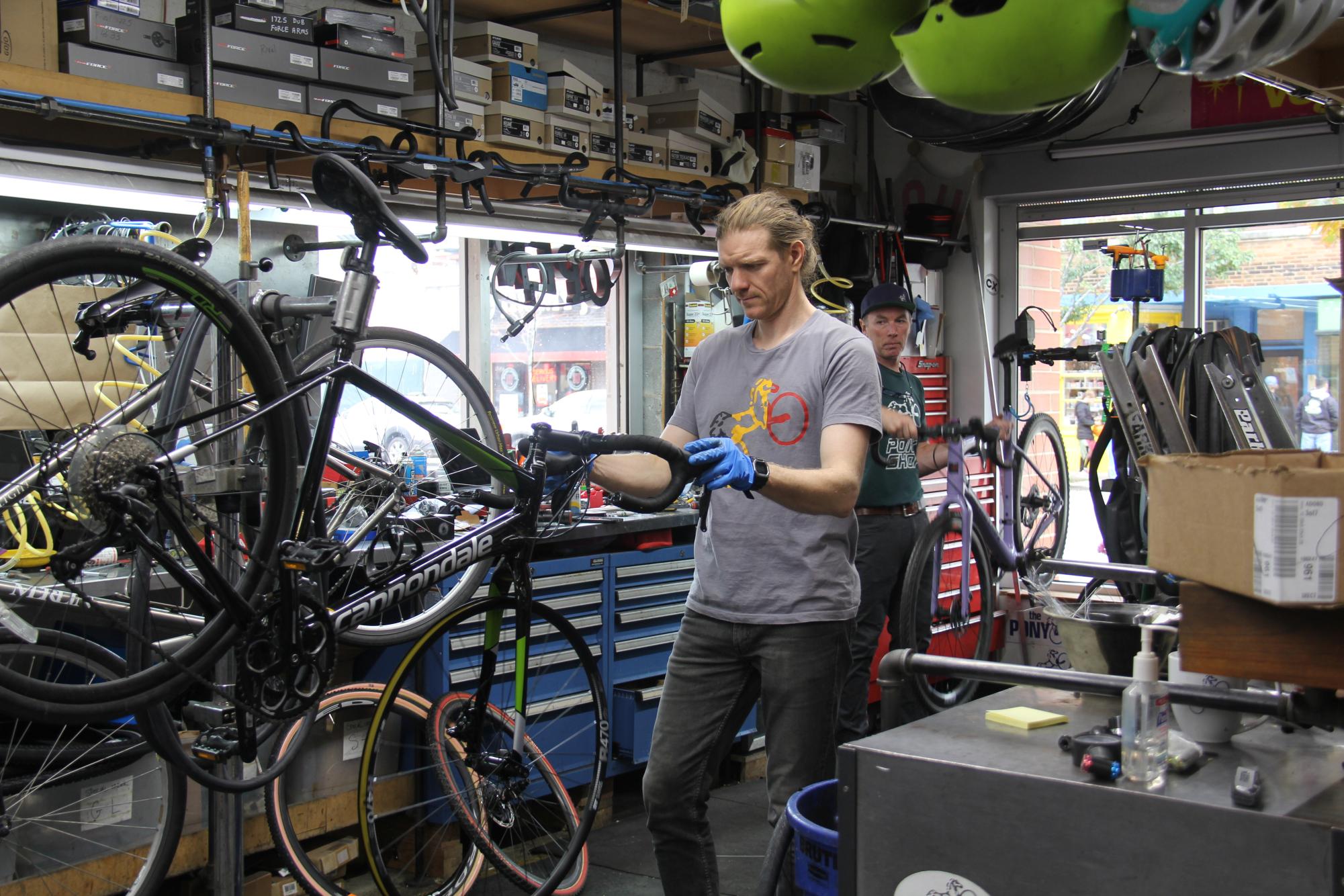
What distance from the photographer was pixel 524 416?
4914 millimetres

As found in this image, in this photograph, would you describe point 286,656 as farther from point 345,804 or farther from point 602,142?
point 602,142

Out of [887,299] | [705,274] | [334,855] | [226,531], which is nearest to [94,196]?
[226,531]

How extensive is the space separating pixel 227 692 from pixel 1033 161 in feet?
16.7

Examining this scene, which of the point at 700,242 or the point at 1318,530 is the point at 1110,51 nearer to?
the point at 1318,530

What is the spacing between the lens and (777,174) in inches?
195

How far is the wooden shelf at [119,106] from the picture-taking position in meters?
2.74

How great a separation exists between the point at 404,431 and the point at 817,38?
2687mm

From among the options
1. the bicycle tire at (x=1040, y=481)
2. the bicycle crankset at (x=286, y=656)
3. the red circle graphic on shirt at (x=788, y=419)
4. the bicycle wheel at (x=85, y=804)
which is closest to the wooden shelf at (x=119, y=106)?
the bicycle wheel at (x=85, y=804)

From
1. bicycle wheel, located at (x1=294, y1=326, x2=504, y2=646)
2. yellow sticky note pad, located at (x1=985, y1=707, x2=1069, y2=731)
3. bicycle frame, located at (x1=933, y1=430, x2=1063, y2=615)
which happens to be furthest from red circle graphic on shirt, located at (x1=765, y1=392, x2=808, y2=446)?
bicycle frame, located at (x1=933, y1=430, x2=1063, y2=615)

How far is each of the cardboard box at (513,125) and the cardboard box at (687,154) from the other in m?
0.66

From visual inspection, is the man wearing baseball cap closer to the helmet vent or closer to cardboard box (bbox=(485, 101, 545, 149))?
cardboard box (bbox=(485, 101, 545, 149))

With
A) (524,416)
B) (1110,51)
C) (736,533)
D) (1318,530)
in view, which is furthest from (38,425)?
(524,416)

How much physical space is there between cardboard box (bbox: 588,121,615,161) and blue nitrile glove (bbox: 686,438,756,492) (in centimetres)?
230

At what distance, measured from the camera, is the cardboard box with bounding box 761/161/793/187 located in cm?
489
